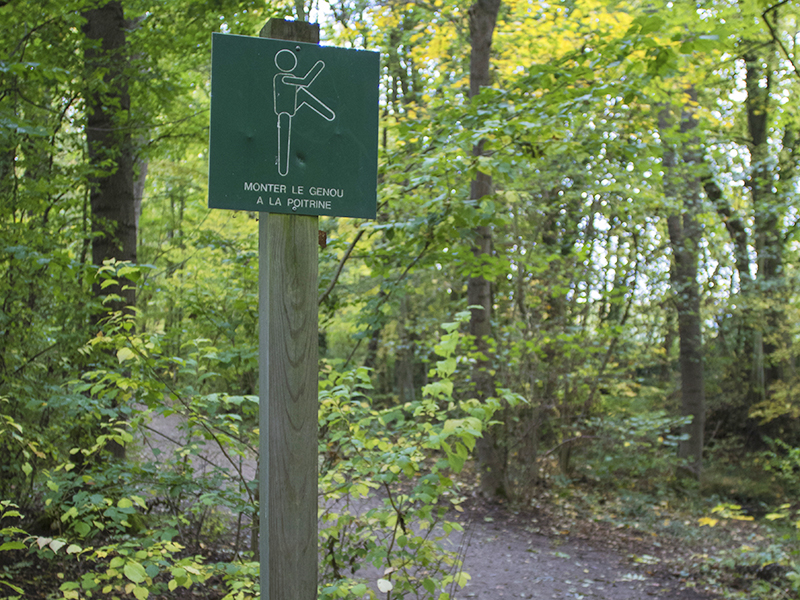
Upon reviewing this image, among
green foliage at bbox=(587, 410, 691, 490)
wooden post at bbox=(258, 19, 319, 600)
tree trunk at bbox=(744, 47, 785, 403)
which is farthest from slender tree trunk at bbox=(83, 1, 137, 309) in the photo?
tree trunk at bbox=(744, 47, 785, 403)

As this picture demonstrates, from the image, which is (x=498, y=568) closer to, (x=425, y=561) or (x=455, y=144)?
(x=425, y=561)

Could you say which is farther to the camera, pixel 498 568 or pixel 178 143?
pixel 178 143

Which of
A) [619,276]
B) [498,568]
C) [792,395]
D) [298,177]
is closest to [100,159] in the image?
[298,177]

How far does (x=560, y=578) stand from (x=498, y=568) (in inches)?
26.2

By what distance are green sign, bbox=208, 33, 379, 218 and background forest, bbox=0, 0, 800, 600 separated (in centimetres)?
137

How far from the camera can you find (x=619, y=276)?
36.8 ft

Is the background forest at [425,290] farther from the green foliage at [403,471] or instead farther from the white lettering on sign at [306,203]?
the white lettering on sign at [306,203]

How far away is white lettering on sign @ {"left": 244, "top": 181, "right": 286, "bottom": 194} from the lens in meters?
1.99

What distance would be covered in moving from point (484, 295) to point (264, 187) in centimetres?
744

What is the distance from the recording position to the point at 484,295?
9.23 meters

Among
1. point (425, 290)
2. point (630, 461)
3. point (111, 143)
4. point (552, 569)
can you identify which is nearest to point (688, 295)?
point (630, 461)

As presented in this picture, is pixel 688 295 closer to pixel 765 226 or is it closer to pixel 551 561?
pixel 765 226

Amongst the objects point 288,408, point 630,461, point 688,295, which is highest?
point 688,295

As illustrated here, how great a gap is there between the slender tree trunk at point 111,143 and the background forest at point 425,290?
33mm
